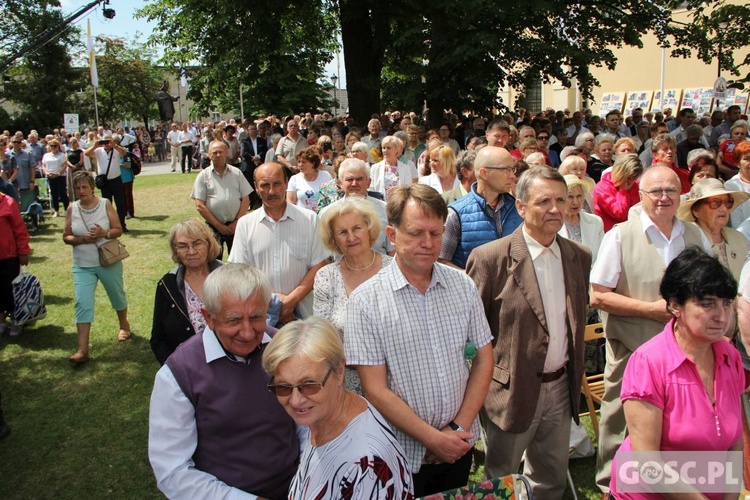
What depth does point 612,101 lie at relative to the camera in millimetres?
35844

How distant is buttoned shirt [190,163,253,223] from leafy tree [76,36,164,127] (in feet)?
134

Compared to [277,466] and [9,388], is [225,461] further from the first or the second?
[9,388]

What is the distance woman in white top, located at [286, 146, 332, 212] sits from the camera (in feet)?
21.8

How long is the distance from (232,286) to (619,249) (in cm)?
222

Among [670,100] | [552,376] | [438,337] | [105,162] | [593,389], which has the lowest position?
[593,389]

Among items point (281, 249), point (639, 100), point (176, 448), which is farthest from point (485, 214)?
point (639, 100)

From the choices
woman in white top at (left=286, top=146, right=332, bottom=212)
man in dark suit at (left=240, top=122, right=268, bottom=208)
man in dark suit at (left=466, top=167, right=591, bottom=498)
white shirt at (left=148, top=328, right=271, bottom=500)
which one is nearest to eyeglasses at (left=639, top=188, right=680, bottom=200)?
man in dark suit at (left=466, top=167, right=591, bottom=498)

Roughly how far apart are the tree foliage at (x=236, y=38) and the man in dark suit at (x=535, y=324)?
11789 millimetres

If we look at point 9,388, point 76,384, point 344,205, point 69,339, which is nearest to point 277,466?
point 344,205

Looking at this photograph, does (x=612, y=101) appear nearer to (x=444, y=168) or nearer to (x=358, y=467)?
(x=444, y=168)

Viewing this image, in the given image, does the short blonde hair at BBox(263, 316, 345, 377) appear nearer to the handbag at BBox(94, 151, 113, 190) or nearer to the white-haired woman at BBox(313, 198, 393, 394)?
the white-haired woman at BBox(313, 198, 393, 394)

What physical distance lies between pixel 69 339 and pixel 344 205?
4678 millimetres

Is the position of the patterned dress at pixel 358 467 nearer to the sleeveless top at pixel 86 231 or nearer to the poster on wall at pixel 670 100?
the sleeveless top at pixel 86 231

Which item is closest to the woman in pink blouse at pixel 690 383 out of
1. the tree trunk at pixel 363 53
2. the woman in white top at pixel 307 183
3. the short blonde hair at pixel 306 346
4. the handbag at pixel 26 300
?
the short blonde hair at pixel 306 346
